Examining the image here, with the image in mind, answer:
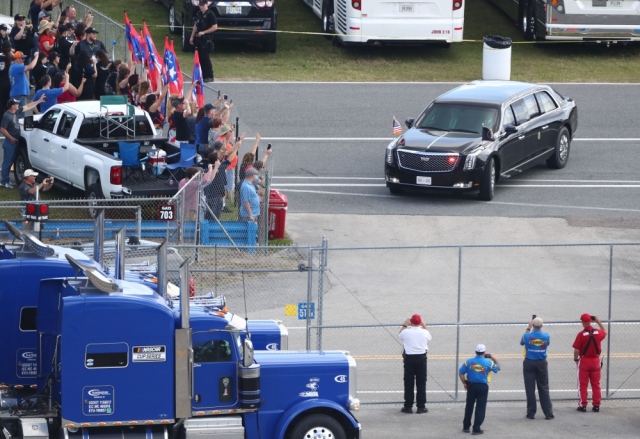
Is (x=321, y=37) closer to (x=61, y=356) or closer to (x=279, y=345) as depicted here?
(x=279, y=345)

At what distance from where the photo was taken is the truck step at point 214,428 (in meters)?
13.9

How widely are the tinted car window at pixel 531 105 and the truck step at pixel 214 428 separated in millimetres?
13225

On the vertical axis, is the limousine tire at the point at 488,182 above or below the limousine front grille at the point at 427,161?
below

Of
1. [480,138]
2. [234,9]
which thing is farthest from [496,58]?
[480,138]

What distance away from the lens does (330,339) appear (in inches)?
730

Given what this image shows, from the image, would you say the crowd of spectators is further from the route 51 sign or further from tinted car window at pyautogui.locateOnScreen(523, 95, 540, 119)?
tinted car window at pyautogui.locateOnScreen(523, 95, 540, 119)

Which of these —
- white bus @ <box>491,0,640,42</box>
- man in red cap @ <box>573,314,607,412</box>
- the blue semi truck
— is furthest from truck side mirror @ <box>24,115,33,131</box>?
white bus @ <box>491,0,640,42</box>

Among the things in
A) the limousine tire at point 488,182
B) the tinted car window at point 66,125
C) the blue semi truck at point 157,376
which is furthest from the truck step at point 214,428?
the limousine tire at point 488,182

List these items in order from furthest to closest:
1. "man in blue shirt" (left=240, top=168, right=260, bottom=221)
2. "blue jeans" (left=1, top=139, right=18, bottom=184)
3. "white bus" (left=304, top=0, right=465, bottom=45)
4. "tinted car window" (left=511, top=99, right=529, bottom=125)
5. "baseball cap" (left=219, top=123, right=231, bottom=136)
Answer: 1. "white bus" (left=304, top=0, right=465, bottom=45)
2. "tinted car window" (left=511, top=99, right=529, bottom=125)
3. "blue jeans" (left=1, top=139, right=18, bottom=184)
4. "baseball cap" (left=219, top=123, right=231, bottom=136)
5. "man in blue shirt" (left=240, top=168, right=260, bottom=221)

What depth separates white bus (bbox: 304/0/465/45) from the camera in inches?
1236

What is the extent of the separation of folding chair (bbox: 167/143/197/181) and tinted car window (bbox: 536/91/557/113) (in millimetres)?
7419

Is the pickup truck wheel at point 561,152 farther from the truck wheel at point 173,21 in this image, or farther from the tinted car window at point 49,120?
the truck wheel at point 173,21

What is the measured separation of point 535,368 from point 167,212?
21.5 ft

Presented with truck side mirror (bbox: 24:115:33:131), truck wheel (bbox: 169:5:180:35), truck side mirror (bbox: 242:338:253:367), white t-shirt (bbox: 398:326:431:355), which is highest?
truck wheel (bbox: 169:5:180:35)
